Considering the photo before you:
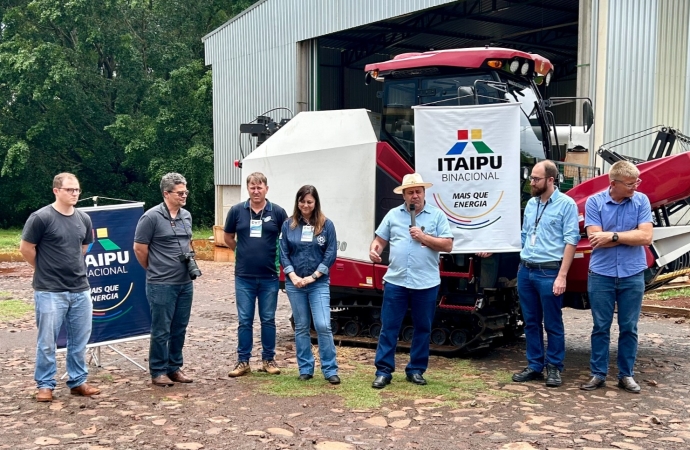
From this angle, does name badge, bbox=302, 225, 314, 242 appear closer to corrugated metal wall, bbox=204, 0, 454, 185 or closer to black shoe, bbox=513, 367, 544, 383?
black shoe, bbox=513, 367, 544, 383

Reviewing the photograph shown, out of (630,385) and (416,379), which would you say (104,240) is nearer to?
(416,379)

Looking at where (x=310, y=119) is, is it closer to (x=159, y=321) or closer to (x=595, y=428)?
(x=159, y=321)

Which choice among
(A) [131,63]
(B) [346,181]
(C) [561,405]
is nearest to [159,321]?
(B) [346,181]

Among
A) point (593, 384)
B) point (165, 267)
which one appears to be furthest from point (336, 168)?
point (593, 384)

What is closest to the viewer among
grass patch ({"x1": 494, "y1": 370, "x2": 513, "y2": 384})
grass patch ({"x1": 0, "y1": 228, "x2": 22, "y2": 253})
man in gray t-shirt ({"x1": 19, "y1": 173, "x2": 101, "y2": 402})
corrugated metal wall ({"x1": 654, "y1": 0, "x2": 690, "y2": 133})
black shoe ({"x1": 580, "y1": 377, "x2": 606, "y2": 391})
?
man in gray t-shirt ({"x1": 19, "y1": 173, "x2": 101, "y2": 402})

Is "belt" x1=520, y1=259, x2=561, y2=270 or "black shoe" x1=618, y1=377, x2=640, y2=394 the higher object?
"belt" x1=520, y1=259, x2=561, y2=270

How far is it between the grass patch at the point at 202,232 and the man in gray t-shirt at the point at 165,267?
22.1 m

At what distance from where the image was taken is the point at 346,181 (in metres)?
8.19

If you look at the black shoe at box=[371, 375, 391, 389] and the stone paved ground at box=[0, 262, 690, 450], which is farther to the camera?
the black shoe at box=[371, 375, 391, 389]

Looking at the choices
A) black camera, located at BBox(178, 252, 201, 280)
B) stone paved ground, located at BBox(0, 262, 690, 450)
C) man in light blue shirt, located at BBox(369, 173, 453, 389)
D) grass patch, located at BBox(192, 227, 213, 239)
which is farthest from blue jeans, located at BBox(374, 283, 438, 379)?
grass patch, located at BBox(192, 227, 213, 239)

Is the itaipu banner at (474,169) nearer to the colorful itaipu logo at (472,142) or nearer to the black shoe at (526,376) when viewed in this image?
the colorful itaipu logo at (472,142)

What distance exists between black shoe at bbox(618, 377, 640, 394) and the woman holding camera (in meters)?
2.49

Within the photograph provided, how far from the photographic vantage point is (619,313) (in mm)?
6352

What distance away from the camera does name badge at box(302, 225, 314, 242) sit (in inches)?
261
